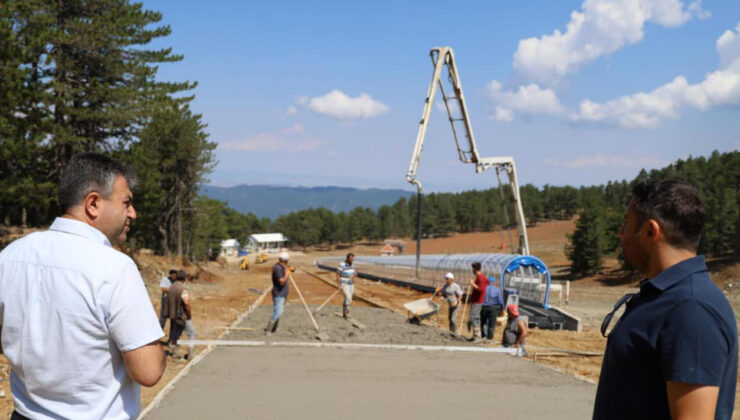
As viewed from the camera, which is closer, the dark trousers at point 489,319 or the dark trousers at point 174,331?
the dark trousers at point 174,331

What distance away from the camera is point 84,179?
242 cm

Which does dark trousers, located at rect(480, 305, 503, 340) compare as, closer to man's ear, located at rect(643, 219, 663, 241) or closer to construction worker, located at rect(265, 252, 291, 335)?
construction worker, located at rect(265, 252, 291, 335)

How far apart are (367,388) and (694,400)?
23.3 feet

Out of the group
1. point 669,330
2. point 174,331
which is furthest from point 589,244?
point 669,330

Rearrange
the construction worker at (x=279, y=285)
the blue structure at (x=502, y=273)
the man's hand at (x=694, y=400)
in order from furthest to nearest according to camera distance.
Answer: the blue structure at (x=502, y=273), the construction worker at (x=279, y=285), the man's hand at (x=694, y=400)

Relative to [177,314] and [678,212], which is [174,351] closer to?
[177,314]

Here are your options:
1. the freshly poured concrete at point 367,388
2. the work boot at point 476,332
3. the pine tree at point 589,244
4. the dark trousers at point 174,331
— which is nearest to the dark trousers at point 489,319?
the work boot at point 476,332

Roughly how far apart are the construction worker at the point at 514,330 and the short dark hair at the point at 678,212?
10649 mm

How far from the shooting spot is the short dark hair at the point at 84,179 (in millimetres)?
2402

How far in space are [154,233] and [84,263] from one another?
168 feet

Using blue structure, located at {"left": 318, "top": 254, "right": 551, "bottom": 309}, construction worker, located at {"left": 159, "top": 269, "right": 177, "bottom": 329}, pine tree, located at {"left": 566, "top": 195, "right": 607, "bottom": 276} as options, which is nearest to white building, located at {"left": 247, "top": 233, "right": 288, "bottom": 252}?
pine tree, located at {"left": 566, "top": 195, "right": 607, "bottom": 276}

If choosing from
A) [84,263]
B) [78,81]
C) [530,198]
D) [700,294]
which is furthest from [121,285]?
[530,198]

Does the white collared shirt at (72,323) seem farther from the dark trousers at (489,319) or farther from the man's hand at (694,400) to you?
the dark trousers at (489,319)

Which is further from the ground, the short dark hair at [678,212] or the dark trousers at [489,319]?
the short dark hair at [678,212]
